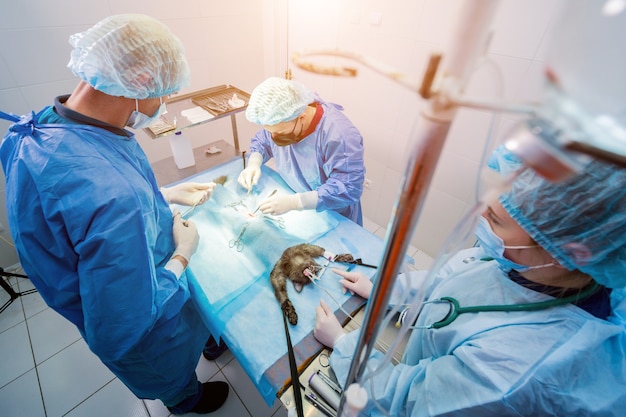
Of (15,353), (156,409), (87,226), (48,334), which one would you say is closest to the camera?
(87,226)

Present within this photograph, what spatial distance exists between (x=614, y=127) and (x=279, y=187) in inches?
80.4

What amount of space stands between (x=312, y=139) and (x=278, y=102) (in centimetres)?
35

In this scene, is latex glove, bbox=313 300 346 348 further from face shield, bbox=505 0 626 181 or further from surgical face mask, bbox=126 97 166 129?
surgical face mask, bbox=126 97 166 129

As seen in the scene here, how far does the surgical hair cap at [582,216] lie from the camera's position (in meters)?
0.66

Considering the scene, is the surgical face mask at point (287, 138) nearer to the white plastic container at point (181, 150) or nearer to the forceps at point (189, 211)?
the forceps at point (189, 211)

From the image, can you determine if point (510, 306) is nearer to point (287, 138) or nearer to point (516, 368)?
point (516, 368)

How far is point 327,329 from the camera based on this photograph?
1.22 meters

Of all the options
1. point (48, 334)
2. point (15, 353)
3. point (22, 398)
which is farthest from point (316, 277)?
point (15, 353)

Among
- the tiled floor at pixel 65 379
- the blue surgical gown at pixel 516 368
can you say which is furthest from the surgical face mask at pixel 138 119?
the tiled floor at pixel 65 379

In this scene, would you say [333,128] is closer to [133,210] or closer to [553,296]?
[133,210]

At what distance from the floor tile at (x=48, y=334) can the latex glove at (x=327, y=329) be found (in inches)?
90.5

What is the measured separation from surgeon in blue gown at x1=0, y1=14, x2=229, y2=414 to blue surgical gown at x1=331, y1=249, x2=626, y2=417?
0.93 m

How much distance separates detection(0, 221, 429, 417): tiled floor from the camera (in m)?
1.94

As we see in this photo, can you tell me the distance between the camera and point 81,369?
2129 mm
